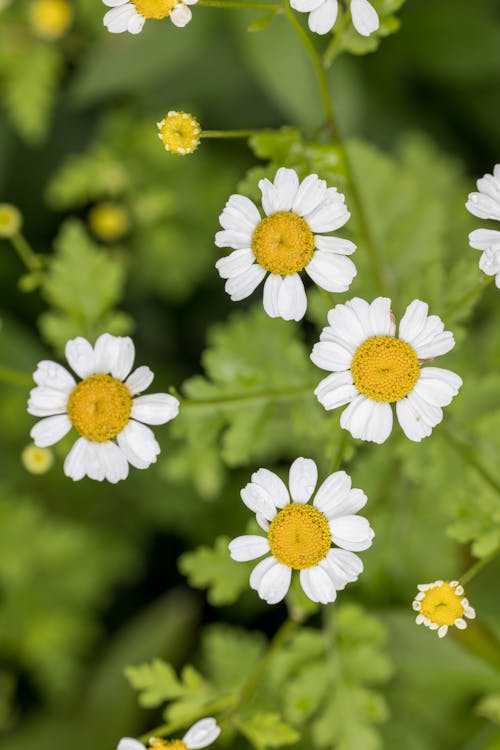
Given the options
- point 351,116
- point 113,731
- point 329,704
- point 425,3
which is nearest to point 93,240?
point 351,116

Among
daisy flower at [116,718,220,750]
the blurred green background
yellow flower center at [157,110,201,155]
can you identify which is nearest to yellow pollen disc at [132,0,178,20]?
yellow flower center at [157,110,201,155]

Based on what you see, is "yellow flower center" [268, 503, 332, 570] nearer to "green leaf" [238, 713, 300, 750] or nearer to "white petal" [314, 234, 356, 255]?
"green leaf" [238, 713, 300, 750]

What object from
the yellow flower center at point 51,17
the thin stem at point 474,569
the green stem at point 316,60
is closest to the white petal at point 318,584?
the thin stem at point 474,569

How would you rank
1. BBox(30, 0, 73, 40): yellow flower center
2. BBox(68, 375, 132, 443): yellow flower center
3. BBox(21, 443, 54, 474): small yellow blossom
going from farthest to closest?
BBox(30, 0, 73, 40): yellow flower center, BBox(21, 443, 54, 474): small yellow blossom, BBox(68, 375, 132, 443): yellow flower center

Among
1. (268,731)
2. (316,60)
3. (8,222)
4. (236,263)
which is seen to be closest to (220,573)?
(268,731)

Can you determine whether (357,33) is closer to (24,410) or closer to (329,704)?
(329,704)

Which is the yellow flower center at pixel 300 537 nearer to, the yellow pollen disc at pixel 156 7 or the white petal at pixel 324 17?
the white petal at pixel 324 17
